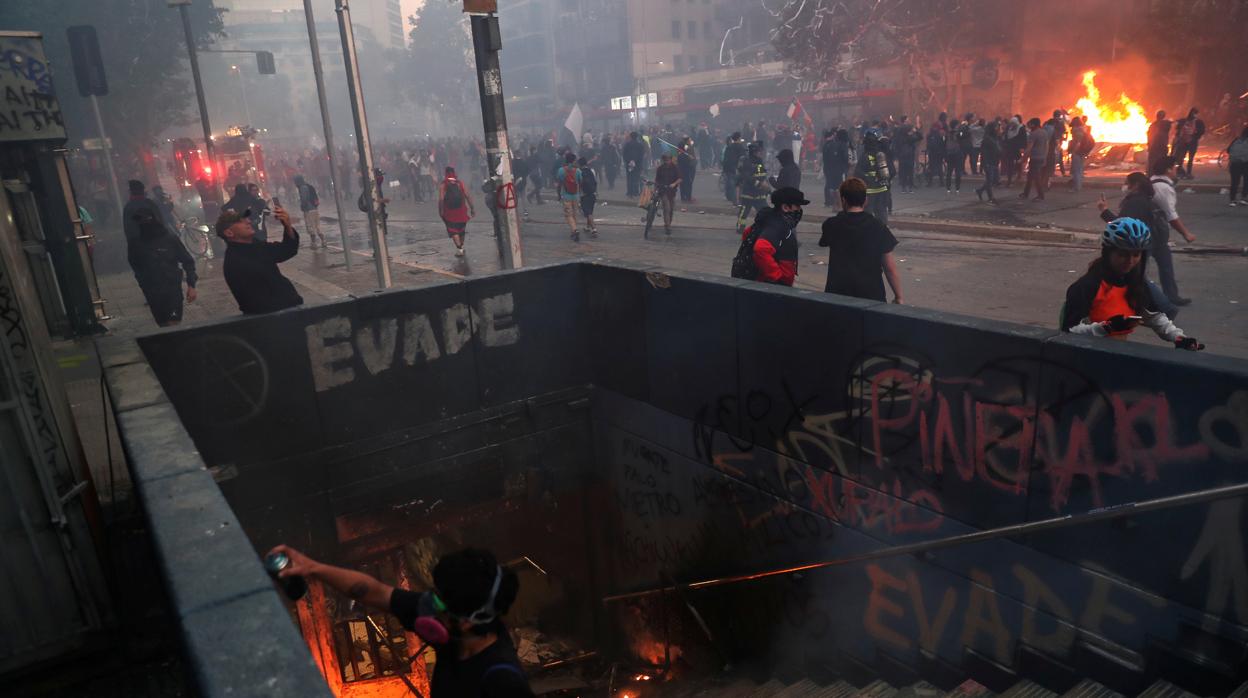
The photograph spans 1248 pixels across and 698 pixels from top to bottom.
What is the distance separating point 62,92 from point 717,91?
33328 mm

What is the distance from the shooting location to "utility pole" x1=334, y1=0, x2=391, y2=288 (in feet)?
39.7

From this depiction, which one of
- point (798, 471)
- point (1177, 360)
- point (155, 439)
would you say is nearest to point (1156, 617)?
point (1177, 360)

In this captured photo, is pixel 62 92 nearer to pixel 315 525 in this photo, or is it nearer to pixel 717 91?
pixel 315 525

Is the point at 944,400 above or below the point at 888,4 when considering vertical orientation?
below

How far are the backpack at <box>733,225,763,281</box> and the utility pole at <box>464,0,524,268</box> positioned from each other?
332 centimetres

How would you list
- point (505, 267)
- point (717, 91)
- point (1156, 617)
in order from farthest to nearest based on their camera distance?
1. point (717, 91)
2. point (505, 267)
3. point (1156, 617)

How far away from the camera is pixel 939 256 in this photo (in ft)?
43.1

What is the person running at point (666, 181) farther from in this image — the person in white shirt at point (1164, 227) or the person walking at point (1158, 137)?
the person walking at point (1158, 137)

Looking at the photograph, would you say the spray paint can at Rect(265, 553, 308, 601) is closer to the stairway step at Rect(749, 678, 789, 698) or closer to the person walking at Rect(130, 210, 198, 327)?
the stairway step at Rect(749, 678, 789, 698)

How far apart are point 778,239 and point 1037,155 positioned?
1352 centimetres

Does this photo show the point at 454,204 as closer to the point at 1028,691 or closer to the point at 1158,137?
the point at 1028,691

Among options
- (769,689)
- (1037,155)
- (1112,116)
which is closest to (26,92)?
(769,689)

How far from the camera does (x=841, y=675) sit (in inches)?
234

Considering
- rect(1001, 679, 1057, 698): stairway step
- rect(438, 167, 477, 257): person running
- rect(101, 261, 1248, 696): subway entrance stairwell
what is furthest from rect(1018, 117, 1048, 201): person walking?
rect(1001, 679, 1057, 698): stairway step
